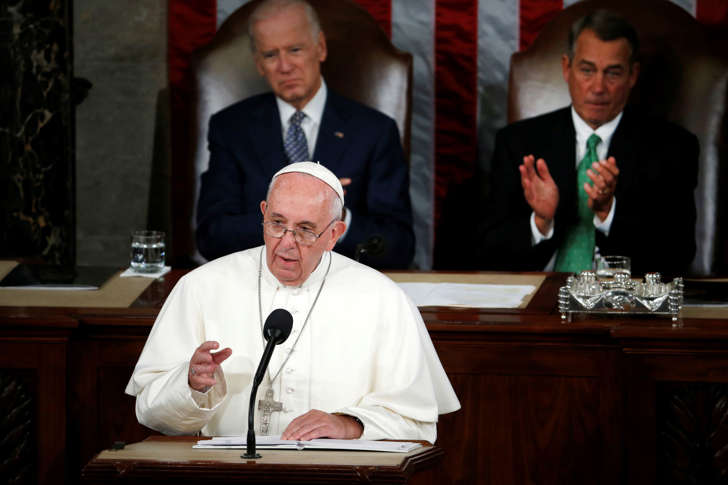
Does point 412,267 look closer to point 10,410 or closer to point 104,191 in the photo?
point 104,191

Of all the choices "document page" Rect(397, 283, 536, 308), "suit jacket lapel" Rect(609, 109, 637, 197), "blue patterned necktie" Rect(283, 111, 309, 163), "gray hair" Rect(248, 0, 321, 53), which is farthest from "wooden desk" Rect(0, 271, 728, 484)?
"gray hair" Rect(248, 0, 321, 53)

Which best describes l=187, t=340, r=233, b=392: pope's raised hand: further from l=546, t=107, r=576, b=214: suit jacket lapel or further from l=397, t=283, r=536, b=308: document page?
l=546, t=107, r=576, b=214: suit jacket lapel

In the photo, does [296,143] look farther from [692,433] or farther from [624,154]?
[692,433]

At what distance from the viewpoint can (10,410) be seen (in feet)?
11.3

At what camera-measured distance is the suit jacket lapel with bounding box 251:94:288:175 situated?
17.2 ft

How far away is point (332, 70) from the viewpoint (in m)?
5.70

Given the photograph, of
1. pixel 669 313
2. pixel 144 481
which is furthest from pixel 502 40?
pixel 144 481

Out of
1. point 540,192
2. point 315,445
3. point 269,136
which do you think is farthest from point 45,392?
point 540,192

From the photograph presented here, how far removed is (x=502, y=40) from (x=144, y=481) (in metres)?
4.18

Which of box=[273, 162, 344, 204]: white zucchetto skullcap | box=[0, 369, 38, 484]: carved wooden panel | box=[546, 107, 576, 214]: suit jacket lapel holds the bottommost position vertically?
box=[0, 369, 38, 484]: carved wooden panel

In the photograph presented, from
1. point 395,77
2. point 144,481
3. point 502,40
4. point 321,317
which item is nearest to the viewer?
point 144,481

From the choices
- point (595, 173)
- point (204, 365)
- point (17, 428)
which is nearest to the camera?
point (204, 365)

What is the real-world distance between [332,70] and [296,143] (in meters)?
0.56

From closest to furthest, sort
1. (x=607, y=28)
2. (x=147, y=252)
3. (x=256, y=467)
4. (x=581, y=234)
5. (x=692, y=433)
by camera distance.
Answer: (x=256, y=467) < (x=692, y=433) < (x=147, y=252) < (x=581, y=234) < (x=607, y=28)
